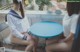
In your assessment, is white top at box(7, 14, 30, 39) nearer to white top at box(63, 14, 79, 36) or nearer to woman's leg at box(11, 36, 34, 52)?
woman's leg at box(11, 36, 34, 52)

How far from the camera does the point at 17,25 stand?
6.98 ft

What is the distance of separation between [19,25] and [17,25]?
3cm

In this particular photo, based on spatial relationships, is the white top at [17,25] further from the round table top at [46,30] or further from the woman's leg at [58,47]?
the woman's leg at [58,47]

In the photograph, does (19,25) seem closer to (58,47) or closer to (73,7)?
(58,47)

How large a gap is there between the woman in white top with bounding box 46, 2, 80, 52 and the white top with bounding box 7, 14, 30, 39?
54 cm

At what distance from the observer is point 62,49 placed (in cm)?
→ 179

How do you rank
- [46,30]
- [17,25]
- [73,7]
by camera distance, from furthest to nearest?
1. [17,25]
2. [46,30]
3. [73,7]

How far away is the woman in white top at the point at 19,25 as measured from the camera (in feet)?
6.79

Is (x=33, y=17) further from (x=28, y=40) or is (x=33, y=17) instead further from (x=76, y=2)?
(x=76, y=2)

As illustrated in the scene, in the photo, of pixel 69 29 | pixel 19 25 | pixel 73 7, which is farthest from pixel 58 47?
pixel 19 25

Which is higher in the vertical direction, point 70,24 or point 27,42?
point 70,24

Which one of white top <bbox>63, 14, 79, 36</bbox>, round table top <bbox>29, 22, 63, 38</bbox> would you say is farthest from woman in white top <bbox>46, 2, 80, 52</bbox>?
round table top <bbox>29, 22, 63, 38</bbox>

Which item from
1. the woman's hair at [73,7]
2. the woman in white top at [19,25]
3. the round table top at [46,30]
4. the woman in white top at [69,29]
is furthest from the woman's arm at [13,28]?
the woman's hair at [73,7]

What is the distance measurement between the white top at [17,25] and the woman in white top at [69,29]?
539 millimetres
